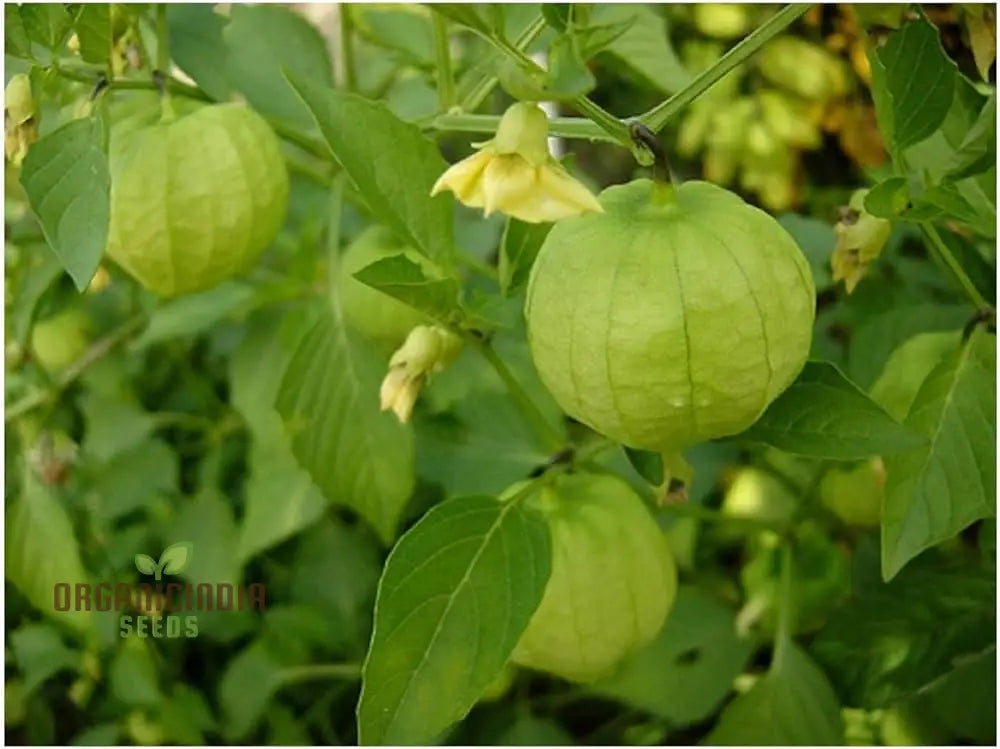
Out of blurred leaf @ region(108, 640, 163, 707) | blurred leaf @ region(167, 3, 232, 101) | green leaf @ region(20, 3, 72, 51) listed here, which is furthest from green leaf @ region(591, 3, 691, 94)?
blurred leaf @ region(108, 640, 163, 707)

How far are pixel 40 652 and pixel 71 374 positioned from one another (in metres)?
0.26

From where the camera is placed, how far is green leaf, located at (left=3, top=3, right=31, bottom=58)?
67 centimetres

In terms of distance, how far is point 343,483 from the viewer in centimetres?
83

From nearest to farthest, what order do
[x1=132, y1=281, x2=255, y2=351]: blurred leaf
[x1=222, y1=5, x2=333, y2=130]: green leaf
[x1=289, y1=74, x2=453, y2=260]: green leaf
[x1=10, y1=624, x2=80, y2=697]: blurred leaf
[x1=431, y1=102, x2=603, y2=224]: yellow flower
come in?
[x1=431, y1=102, x2=603, y2=224]: yellow flower < [x1=289, y1=74, x2=453, y2=260]: green leaf < [x1=222, y1=5, x2=333, y2=130]: green leaf < [x1=132, y1=281, x2=255, y2=351]: blurred leaf < [x1=10, y1=624, x2=80, y2=697]: blurred leaf

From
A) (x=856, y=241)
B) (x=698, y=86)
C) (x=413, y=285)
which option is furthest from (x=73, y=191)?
(x=856, y=241)

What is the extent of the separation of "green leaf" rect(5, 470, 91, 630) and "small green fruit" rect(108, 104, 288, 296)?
1.20 feet

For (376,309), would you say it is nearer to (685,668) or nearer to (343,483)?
(343,483)

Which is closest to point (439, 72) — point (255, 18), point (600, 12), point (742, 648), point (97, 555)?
point (600, 12)

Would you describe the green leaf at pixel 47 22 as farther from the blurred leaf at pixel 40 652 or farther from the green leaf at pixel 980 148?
the blurred leaf at pixel 40 652

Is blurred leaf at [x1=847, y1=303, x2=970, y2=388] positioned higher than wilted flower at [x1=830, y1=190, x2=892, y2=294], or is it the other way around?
wilted flower at [x1=830, y1=190, x2=892, y2=294]

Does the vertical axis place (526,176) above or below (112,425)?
above

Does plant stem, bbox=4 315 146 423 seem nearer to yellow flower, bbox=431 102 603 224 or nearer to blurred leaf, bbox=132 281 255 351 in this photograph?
blurred leaf, bbox=132 281 255 351

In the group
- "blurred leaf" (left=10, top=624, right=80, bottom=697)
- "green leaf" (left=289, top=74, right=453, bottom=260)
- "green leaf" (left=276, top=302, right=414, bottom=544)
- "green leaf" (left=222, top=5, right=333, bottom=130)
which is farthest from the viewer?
"blurred leaf" (left=10, top=624, right=80, bottom=697)

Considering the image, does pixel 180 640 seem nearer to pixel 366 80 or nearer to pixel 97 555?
pixel 97 555
